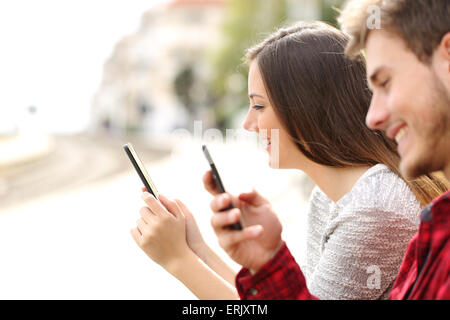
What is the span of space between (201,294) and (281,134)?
0.69 meters

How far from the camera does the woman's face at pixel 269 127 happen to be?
2.02m

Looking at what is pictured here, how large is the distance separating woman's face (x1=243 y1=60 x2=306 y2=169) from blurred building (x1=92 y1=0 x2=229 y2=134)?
51.7 m

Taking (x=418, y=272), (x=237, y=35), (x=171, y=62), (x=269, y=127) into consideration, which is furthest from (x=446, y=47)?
(x=171, y=62)

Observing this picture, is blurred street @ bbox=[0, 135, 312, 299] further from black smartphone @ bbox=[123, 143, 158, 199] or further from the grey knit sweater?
the grey knit sweater

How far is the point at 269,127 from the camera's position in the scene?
2031 millimetres

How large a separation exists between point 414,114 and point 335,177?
806 millimetres

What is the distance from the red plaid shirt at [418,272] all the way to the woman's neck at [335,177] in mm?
721

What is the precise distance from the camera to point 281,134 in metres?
2.03

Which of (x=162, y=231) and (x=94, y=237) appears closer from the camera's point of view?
(x=162, y=231)

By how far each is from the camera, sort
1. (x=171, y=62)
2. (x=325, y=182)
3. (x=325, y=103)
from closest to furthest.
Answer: (x=325, y=103) → (x=325, y=182) → (x=171, y=62)

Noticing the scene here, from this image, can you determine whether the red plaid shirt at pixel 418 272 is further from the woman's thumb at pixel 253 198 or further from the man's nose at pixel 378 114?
the man's nose at pixel 378 114

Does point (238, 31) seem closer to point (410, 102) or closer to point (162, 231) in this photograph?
point (162, 231)
